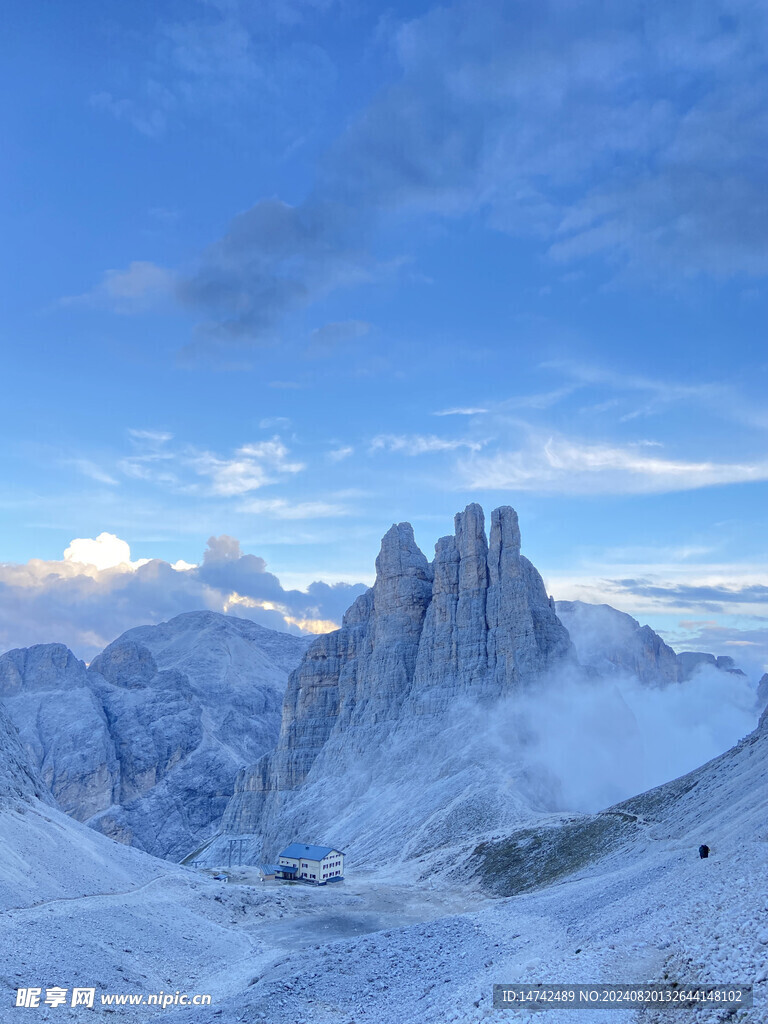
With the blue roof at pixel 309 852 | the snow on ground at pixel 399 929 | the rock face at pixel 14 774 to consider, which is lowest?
the blue roof at pixel 309 852

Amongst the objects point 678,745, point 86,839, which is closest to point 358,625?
point 678,745

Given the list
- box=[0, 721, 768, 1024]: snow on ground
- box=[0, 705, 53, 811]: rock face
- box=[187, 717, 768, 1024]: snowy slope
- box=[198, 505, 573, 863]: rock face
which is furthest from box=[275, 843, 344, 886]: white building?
box=[0, 705, 53, 811]: rock face

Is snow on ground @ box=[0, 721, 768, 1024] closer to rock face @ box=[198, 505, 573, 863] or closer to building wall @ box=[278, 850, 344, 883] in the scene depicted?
building wall @ box=[278, 850, 344, 883]

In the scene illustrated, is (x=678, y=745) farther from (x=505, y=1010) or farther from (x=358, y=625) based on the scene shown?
(x=505, y=1010)

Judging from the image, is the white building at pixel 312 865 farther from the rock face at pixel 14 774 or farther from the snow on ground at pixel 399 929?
the rock face at pixel 14 774

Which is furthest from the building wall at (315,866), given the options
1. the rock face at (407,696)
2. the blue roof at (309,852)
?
the rock face at (407,696)

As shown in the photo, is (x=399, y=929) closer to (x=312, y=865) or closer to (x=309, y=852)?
(x=312, y=865)

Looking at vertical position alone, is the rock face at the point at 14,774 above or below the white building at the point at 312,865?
above
